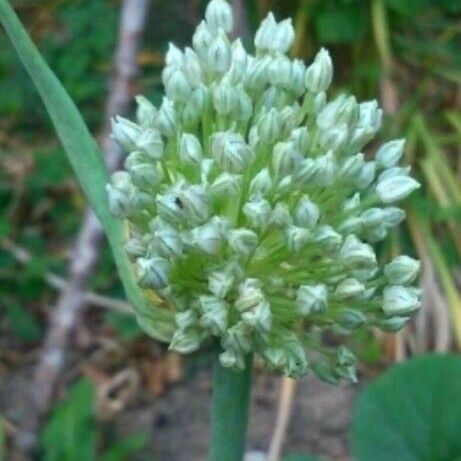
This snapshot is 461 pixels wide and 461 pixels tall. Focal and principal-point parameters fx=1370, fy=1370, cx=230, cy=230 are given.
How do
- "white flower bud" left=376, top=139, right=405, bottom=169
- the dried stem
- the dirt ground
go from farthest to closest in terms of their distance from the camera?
the dirt ground < the dried stem < "white flower bud" left=376, top=139, right=405, bottom=169

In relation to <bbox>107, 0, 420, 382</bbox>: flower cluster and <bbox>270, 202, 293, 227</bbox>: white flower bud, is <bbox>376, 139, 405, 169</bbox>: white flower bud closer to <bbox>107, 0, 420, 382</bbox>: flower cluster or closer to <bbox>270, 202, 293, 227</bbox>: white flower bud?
<bbox>107, 0, 420, 382</bbox>: flower cluster

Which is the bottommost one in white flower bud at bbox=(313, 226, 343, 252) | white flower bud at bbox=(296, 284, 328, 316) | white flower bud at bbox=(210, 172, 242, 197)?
white flower bud at bbox=(296, 284, 328, 316)

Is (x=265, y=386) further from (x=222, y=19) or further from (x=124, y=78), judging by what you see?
(x=222, y=19)

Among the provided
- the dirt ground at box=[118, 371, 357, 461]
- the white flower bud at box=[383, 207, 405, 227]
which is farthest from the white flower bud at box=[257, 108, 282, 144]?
the dirt ground at box=[118, 371, 357, 461]

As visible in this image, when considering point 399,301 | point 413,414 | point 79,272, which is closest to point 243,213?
point 399,301

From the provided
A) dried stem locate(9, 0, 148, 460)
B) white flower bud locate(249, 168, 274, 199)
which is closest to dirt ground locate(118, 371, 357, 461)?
dried stem locate(9, 0, 148, 460)

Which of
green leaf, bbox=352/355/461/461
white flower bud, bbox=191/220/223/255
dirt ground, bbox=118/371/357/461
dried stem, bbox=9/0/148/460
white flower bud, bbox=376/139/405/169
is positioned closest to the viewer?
white flower bud, bbox=191/220/223/255

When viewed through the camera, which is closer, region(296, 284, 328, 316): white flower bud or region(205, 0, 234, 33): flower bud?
region(296, 284, 328, 316): white flower bud

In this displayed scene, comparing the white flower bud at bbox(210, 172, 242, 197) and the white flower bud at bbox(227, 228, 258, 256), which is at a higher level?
the white flower bud at bbox(210, 172, 242, 197)

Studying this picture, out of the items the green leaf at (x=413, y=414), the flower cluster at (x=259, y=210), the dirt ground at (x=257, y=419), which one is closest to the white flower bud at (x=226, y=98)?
the flower cluster at (x=259, y=210)
